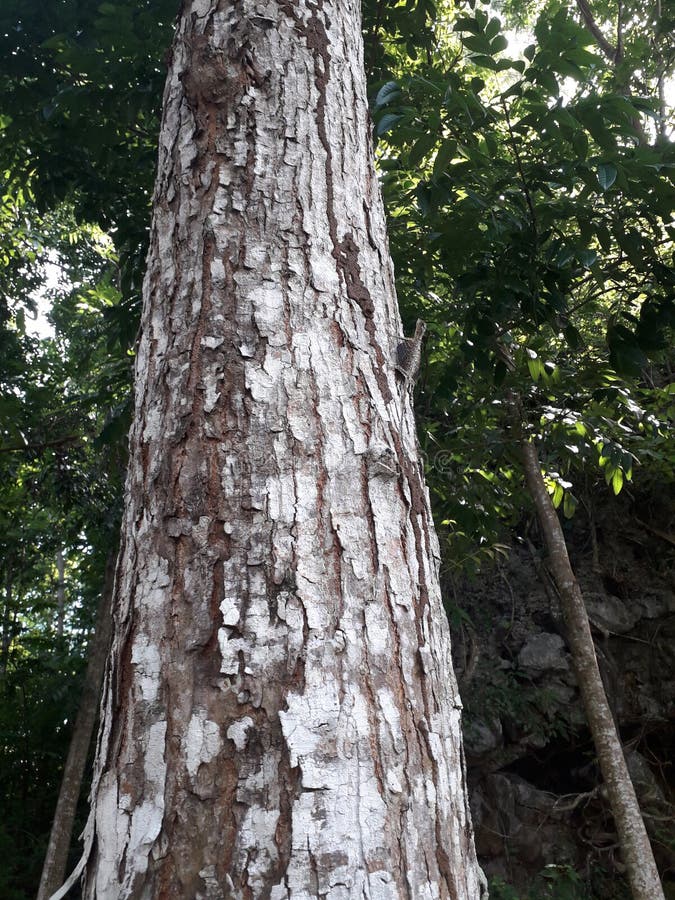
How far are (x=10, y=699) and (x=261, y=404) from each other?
6.68m

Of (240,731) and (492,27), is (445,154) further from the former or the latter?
(240,731)

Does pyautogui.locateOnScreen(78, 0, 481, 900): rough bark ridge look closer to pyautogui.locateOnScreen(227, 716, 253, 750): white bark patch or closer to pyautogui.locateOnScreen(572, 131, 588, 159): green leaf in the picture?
pyautogui.locateOnScreen(227, 716, 253, 750): white bark patch

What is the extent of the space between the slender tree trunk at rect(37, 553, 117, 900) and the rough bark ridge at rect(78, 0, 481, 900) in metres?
3.48

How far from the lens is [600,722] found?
323cm

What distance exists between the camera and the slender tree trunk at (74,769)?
4535mm

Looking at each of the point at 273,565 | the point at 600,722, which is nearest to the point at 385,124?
the point at 273,565

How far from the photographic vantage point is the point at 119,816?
0.75 meters

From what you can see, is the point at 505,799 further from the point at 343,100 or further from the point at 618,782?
the point at 343,100

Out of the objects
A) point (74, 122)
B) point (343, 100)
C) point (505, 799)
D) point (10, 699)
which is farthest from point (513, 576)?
point (343, 100)

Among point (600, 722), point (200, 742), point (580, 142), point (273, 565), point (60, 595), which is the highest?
point (60, 595)

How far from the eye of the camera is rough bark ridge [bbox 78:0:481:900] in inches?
28.2

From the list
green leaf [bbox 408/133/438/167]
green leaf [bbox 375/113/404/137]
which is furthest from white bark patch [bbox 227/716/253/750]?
green leaf [bbox 408/133/438/167]

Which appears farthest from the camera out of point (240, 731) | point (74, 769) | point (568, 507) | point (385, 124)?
point (74, 769)

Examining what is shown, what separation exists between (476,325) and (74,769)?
13.8 feet
